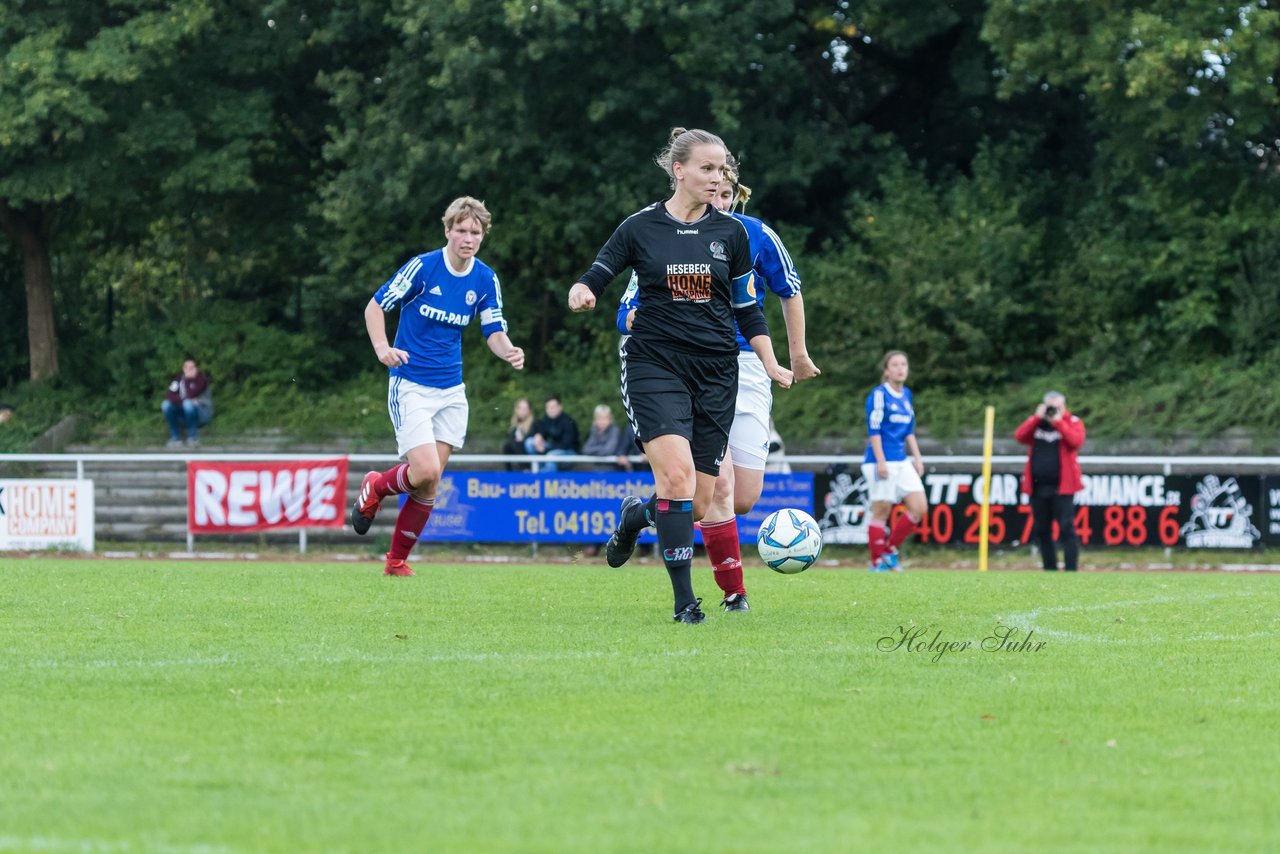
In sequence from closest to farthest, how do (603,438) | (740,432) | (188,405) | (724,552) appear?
(724,552)
(740,432)
(603,438)
(188,405)

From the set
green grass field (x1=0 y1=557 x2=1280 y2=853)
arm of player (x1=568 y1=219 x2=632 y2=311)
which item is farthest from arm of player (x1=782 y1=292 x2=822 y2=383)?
green grass field (x1=0 y1=557 x2=1280 y2=853)

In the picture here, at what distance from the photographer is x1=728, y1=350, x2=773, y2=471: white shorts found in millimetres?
9602

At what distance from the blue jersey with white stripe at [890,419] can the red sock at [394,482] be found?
5.57 m

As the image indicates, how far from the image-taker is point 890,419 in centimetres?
1642

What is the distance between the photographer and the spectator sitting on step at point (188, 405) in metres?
28.9

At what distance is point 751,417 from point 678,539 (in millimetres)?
1541

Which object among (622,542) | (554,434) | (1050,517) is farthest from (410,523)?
(554,434)

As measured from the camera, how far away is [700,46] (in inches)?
1062

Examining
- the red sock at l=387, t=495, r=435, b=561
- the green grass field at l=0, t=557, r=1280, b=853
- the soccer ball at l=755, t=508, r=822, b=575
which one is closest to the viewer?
the green grass field at l=0, t=557, r=1280, b=853

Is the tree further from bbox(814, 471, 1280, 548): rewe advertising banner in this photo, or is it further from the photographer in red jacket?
the photographer in red jacket

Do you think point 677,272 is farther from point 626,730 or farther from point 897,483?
point 897,483

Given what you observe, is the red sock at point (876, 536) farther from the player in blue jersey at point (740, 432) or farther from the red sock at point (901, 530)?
the player in blue jersey at point (740, 432)

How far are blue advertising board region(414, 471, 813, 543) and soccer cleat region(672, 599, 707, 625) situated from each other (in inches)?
501

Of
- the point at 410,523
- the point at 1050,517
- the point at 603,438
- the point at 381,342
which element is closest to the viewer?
the point at 381,342
